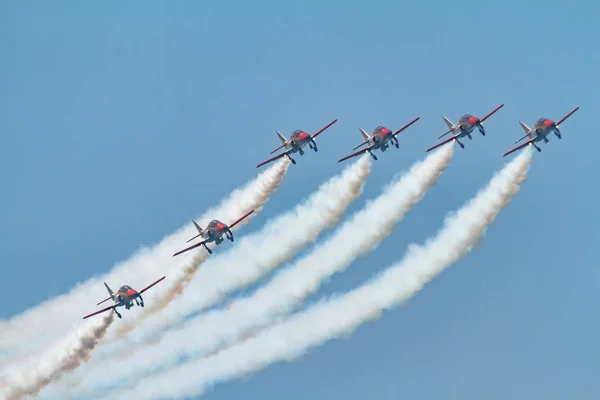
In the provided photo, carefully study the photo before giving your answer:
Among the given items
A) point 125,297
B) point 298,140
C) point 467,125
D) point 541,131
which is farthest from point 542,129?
point 125,297

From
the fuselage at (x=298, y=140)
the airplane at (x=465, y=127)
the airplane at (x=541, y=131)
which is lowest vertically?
the airplane at (x=541, y=131)

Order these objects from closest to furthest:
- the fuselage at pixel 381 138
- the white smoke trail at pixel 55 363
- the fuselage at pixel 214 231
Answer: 1. the fuselage at pixel 214 231
2. the white smoke trail at pixel 55 363
3. the fuselage at pixel 381 138

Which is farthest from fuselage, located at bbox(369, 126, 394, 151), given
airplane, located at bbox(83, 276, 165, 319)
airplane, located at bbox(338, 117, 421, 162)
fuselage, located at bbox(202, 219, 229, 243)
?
airplane, located at bbox(83, 276, 165, 319)

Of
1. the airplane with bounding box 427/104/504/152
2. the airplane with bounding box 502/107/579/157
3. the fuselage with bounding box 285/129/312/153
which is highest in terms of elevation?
the fuselage with bounding box 285/129/312/153

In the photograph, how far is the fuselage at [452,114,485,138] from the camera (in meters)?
112

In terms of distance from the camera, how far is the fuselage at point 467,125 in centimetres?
11212

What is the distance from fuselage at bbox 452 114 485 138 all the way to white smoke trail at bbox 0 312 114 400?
40648 millimetres

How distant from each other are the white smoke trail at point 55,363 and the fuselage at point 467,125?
4065 cm

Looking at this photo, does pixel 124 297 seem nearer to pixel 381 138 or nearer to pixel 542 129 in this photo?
pixel 381 138

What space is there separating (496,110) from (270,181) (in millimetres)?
25075

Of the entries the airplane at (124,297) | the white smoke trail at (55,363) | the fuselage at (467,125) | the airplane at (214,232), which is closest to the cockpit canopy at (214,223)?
the airplane at (214,232)

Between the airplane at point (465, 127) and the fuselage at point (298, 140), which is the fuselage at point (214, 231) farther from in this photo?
the airplane at point (465, 127)

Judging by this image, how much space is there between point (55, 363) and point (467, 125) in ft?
161

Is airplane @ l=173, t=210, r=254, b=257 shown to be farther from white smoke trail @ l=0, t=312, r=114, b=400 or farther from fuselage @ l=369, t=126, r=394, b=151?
fuselage @ l=369, t=126, r=394, b=151
